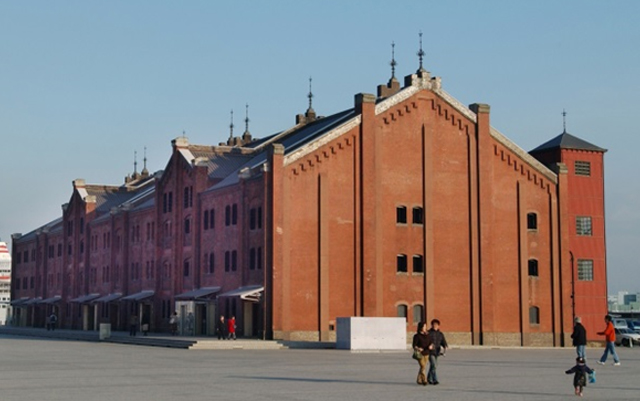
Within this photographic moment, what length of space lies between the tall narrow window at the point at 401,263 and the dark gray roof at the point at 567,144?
1506 cm

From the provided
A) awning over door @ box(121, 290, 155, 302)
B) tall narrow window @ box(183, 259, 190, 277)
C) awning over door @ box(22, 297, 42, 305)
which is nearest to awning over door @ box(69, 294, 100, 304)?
awning over door @ box(121, 290, 155, 302)

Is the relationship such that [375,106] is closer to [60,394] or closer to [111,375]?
[111,375]

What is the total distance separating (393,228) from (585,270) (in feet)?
52.0

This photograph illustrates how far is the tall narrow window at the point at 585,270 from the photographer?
65.5 metres

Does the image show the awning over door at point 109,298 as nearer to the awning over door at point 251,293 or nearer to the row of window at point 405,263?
the awning over door at point 251,293

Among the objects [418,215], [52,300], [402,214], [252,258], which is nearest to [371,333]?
[252,258]

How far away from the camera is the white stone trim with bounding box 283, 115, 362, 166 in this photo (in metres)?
54.3

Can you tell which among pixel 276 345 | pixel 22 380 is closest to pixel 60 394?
pixel 22 380

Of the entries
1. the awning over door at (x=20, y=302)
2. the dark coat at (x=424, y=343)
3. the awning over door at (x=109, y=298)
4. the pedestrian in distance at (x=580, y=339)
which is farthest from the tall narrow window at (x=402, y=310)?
the awning over door at (x=20, y=302)

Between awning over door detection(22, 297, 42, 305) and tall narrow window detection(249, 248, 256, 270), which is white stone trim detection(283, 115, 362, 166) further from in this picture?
awning over door detection(22, 297, 42, 305)

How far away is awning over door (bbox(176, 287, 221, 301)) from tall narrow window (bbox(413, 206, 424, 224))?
40.0ft

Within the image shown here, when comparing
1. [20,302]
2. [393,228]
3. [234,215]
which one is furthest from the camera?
[20,302]

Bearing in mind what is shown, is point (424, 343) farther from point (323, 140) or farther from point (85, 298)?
point (85, 298)

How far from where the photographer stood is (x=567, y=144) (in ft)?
217
